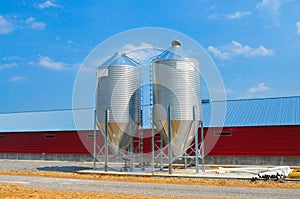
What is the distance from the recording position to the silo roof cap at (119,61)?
2047 cm

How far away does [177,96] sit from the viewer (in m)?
18.5

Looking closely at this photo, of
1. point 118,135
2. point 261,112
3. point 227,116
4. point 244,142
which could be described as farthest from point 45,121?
point 261,112

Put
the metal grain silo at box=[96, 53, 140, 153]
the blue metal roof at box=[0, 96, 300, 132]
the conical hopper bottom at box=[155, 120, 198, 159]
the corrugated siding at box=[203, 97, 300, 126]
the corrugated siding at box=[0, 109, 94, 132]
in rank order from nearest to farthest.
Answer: the conical hopper bottom at box=[155, 120, 198, 159] < the metal grain silo at box=[96, 53, 140, 153] < the corrugated siding at box=[203, 97, 300, 126] < the blue metal roof at box=[0, 96, 300, 132] < the corrugated siding at box=[0, 109, 94, 132]

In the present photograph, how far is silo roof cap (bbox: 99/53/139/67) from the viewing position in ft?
67.2

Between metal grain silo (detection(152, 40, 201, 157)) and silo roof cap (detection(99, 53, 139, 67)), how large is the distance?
213cm

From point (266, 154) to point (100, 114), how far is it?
1290cm

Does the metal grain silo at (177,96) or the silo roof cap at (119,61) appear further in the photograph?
the silo roof cap at (119,61)

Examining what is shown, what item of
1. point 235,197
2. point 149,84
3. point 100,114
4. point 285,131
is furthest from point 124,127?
point 285,131

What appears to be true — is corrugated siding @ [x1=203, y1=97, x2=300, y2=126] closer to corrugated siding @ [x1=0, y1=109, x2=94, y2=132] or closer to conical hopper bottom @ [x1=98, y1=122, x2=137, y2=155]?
conical hopper bottom @ [x1=98, y1=122, x2=137, y2=155]

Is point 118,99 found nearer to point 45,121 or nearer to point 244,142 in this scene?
point 244,142

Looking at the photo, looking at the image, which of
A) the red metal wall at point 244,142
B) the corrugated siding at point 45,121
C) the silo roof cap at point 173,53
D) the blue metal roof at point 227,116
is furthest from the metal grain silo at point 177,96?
the corrugated siding at point 45,121

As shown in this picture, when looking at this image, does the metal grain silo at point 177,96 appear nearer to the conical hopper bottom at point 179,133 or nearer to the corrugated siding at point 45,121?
the conical hopper bottom at point 179,133

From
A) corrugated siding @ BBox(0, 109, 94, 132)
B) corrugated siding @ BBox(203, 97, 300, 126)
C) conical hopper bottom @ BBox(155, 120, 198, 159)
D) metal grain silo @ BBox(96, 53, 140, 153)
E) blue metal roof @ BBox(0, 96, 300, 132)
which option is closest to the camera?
conical hopper bottom @ BBox(155, 120, 198, 159)

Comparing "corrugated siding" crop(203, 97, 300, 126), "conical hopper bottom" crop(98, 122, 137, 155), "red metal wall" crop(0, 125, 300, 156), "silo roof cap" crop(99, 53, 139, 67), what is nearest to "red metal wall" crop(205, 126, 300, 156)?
"red metal wall" crop(0, 125, 300, 156)
